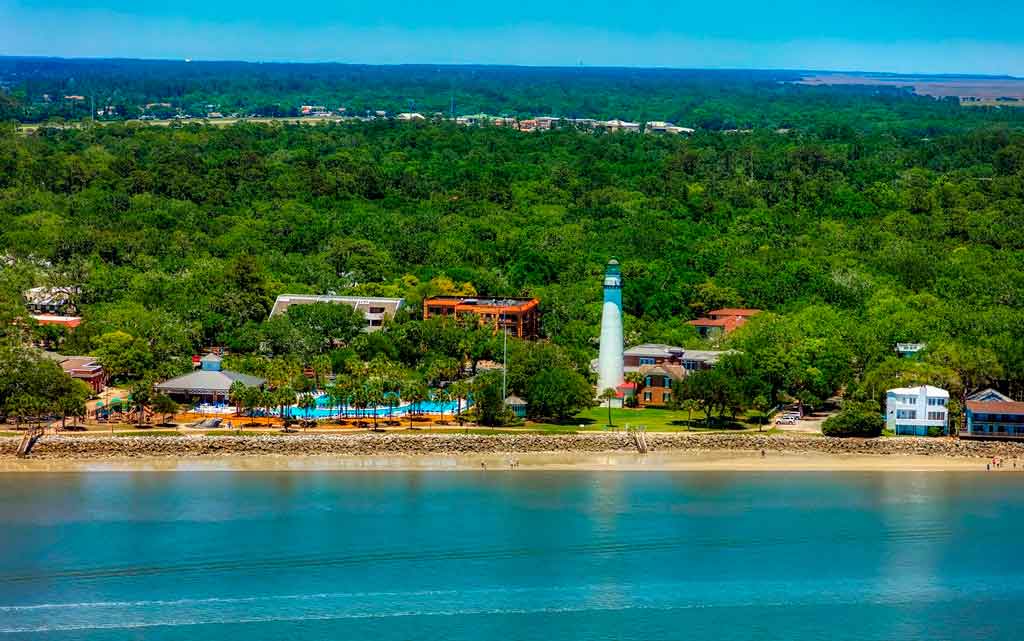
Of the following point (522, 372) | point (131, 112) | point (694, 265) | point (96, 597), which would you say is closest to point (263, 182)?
point (694, 265)

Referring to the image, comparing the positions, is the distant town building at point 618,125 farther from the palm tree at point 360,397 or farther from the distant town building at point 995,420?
the distant town building at point 995,420

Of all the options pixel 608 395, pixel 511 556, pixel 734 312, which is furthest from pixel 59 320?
pixel 511 556

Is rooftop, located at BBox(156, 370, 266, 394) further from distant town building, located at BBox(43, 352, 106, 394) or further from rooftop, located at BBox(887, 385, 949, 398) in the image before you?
rooftop, located at BBox(887, 385, 949, 398)

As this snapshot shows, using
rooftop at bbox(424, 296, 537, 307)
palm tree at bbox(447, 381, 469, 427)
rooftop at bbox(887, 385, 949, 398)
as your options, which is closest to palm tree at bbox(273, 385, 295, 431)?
palm tree at bbox(447, 381, 469, 427)

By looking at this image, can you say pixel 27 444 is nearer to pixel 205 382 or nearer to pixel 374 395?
pixel 205 382

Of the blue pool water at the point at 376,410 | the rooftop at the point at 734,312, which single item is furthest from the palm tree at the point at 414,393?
the rooftop at the point at 734,312
